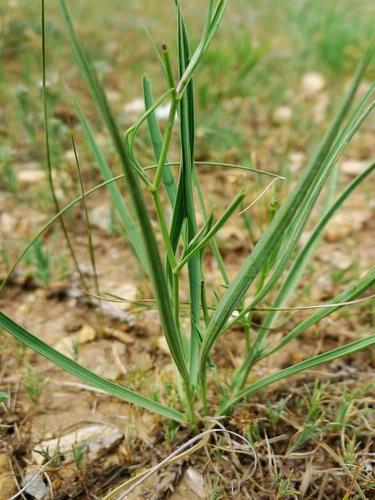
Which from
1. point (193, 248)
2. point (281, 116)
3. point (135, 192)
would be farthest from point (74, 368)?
point (281, 116)

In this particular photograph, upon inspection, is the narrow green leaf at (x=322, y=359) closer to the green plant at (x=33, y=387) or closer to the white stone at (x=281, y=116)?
the green plant at (x=33, y=387)

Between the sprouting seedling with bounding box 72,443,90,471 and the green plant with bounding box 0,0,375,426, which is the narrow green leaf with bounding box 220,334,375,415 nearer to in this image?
the green plant with bounding box 0,0,375,426

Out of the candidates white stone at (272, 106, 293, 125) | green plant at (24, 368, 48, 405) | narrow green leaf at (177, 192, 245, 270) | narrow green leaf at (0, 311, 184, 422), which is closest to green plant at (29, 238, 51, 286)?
green plant at (24, 368, 48, 405)

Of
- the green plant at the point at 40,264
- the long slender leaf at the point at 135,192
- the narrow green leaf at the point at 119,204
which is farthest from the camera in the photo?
the green plant at the point at 40,264

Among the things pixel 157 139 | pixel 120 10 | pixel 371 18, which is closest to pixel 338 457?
pixel 157 139

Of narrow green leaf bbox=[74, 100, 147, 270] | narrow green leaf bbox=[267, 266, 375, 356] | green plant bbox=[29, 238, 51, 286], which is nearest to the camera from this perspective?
narrow green leaf bbox=[267, 266, 375, 356]

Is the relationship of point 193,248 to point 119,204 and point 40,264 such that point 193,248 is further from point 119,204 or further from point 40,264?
point 40,264

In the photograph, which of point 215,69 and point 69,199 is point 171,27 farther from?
point 69,199

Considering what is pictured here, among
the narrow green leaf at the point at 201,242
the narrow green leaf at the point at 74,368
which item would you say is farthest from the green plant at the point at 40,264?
the narrow green leaf at the point at 201,242
